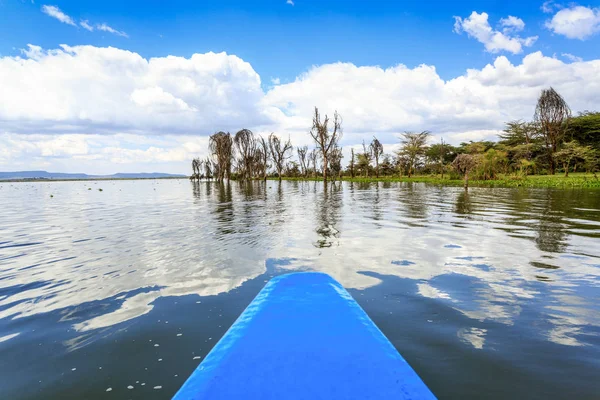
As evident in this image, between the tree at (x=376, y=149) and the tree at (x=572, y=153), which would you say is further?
the tree at (x=376, y=149)

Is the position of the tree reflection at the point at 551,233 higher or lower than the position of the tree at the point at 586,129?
lower

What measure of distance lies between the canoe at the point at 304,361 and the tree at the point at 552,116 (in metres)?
46.9

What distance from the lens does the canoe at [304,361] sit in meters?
1.52

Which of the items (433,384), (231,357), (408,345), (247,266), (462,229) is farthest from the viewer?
(462,229)

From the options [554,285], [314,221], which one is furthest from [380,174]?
[554,285]

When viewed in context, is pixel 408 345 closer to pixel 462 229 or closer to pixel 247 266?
pixel 247 266

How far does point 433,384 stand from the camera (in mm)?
2115

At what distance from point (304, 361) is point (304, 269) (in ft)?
10.1

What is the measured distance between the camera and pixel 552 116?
37.4m

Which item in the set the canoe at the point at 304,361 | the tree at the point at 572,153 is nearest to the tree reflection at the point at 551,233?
the canoe at the point at 304,361

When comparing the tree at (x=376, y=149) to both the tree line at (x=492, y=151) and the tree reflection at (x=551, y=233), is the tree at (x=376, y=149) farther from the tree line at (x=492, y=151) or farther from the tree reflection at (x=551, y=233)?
the tree reflection at (x=551, y=233)

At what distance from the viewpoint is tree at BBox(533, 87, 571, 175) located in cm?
3653

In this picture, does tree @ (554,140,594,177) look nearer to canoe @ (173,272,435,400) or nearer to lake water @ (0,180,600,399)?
lake water @ (0,180,600,399)

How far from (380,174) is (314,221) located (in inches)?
2372
